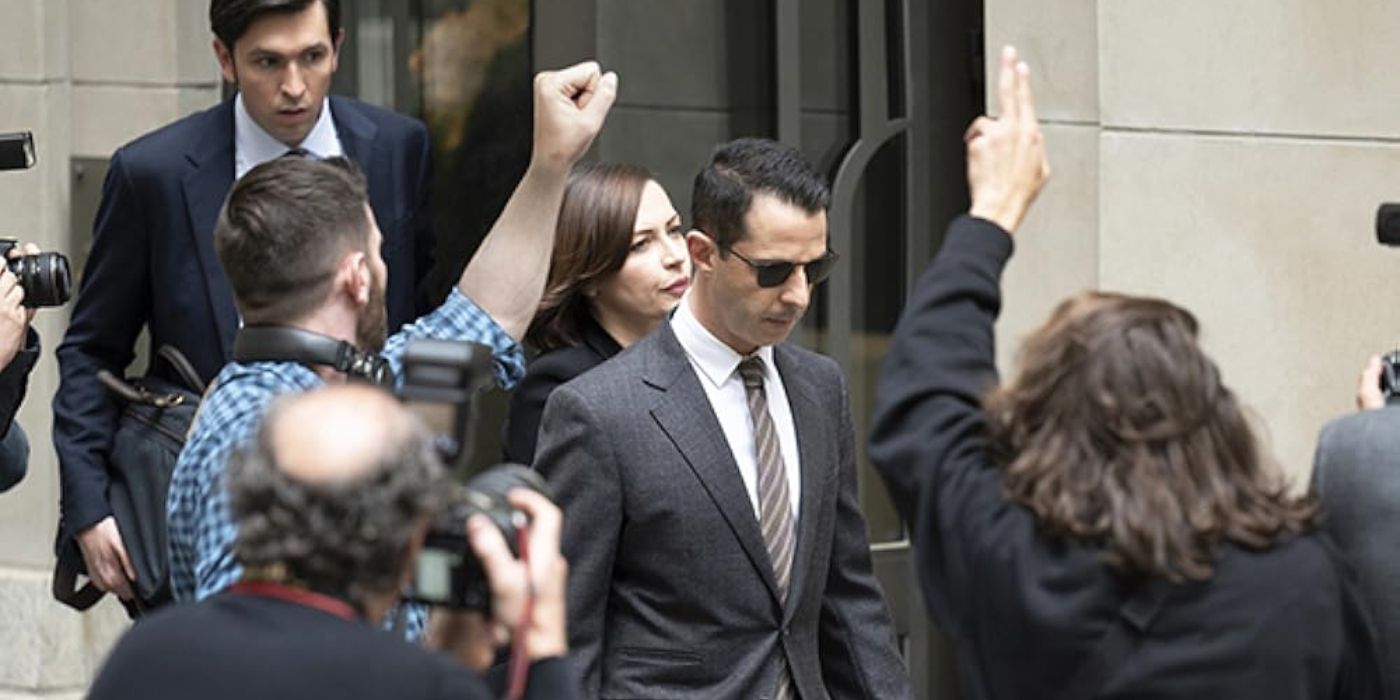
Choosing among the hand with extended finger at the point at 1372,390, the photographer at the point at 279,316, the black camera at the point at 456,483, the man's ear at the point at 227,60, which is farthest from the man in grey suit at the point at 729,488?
the black camera at the point at 456,483

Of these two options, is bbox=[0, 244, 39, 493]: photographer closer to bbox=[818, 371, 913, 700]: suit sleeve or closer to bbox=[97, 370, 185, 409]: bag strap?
bbox=[97, 370, 185, 409]: bag strap

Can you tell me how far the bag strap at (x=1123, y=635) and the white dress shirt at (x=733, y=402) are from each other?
185 cm

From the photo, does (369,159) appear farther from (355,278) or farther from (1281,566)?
(1281,566)

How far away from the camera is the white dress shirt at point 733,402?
583 centimetres

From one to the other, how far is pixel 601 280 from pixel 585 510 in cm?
90

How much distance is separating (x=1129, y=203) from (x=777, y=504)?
9.05ft

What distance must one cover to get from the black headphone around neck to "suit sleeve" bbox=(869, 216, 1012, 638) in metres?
0.85

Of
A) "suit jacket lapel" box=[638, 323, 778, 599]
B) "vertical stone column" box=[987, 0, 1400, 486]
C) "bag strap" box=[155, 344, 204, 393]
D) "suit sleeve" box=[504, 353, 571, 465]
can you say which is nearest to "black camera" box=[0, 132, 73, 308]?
"bag strap" box=[155, 344, 204, 393]

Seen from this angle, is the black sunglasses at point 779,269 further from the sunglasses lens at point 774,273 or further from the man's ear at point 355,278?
the man's ear at point 355,278

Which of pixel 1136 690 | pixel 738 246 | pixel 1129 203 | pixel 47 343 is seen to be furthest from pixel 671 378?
pixel 47 343

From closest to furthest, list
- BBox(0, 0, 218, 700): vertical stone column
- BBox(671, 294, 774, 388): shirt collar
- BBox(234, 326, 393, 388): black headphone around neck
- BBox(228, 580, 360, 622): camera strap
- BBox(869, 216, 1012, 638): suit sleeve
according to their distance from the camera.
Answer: BBox(228, 580, 360, 622): camera strap
BBox(869, 216, 1012, 638): suit sleeve
BBox(234, 326, 393, 388): black headphone around neck
BBox(671, 294, 774, 388): shirt collar
BBox(0, 0, 218, 700): vertical stone column

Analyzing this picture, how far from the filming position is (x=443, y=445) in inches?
148

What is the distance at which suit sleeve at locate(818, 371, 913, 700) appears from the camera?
598 centimetres

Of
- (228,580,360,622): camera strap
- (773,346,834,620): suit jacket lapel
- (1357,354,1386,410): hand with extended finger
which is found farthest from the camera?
(773,346,834,620): suit jacket lapel
